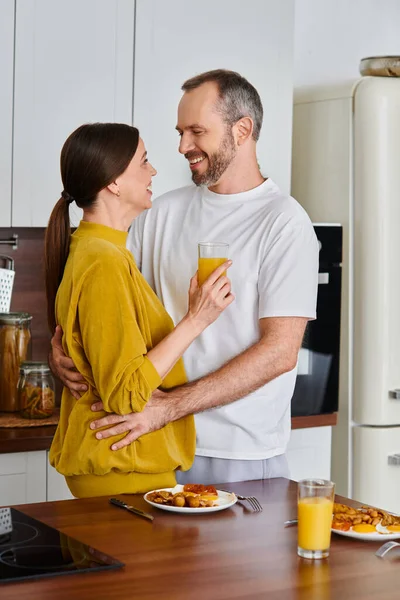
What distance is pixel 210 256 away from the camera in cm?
201

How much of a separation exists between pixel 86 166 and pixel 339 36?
2.32 meters

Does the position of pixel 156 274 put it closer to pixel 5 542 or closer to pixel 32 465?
pixel 32 465

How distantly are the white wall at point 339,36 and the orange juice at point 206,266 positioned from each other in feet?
6.85

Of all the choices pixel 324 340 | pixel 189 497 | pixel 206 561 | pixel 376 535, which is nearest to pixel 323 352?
Result: pixel 324 340

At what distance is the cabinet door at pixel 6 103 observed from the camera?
284 cm

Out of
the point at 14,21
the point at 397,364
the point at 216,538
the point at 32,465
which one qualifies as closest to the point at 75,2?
the point at 14,21

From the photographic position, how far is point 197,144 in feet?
7.41

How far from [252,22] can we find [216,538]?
7.10 feet

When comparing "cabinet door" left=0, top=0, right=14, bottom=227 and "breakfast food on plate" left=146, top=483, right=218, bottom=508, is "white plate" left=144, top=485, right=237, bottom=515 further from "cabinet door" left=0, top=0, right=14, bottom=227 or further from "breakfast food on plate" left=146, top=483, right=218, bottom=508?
"cabinet door" left=0, top=0, right=14, bottom=227

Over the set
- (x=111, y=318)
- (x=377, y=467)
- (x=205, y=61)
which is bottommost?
(x=377, y=467)

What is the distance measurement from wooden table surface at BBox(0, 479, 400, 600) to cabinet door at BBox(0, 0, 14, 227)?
4.49 feet

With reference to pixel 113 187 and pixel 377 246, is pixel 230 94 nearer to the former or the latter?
pixel 113 187

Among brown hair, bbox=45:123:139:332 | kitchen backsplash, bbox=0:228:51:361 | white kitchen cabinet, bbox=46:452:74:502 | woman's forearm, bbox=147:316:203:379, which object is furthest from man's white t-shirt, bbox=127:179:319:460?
kitchen backsplash, bbox=0:228:51:361

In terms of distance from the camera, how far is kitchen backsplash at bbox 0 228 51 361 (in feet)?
10.8
